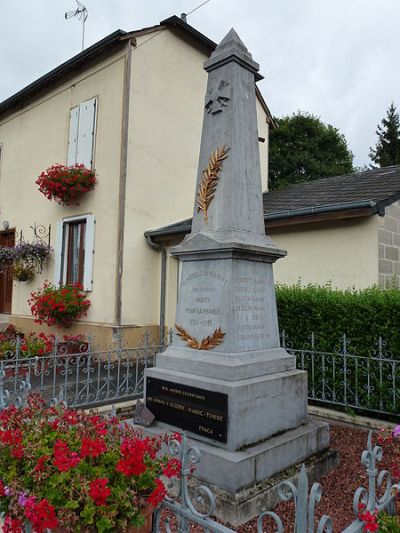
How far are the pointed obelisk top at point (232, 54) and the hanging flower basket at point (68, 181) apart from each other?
236 inches

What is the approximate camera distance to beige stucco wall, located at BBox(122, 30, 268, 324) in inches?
368

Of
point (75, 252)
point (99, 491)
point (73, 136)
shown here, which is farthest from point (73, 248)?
point (99, 491)

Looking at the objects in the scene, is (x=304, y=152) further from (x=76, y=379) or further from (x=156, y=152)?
(x=76, y=379)

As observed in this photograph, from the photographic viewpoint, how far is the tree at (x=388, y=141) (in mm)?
29922

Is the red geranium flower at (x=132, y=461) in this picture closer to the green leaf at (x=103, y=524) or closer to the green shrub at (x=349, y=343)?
the green leaf at (x=103, y=524)

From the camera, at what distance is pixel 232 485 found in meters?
3.02

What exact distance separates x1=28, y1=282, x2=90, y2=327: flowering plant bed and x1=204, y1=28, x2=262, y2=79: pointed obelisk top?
6.53 m

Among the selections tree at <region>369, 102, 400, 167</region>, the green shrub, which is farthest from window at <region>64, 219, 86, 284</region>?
tree at <region>369, 102, 400, 167</region>

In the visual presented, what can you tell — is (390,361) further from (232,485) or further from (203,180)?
(203,180)

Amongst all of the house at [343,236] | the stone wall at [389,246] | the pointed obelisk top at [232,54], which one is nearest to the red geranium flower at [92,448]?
the pointed obelisk top at [232,54]

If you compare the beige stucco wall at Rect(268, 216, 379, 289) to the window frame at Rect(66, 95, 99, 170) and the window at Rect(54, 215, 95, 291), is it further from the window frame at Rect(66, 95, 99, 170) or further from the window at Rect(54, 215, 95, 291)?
the window frame at Rect(66, 95, 99, 170)

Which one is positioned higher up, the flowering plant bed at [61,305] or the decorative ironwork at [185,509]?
the flowering plant bed at [61,305]

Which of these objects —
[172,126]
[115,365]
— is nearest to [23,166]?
[172,126]

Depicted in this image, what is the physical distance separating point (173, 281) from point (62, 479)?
26.0 ft
